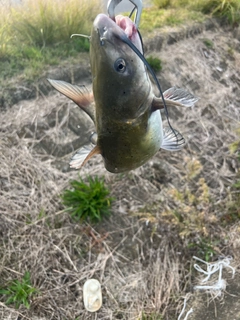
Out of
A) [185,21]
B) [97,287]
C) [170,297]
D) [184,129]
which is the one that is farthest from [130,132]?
[185,21]

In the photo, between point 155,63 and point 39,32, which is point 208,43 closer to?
point 155,63

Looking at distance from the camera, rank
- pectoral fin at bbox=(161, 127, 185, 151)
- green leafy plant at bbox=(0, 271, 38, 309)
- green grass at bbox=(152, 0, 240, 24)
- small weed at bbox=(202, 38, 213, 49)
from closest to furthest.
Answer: pectoral fin at bbox=(161, 127, 185, 151), green leafy plant at bbox=(0, 271, 38, 309), small weed at bbox=(202, 38, 213, 49), green grass at bbox=(152, 0, 240, 24)

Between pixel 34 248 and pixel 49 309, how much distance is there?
463mm

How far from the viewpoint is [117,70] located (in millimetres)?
960

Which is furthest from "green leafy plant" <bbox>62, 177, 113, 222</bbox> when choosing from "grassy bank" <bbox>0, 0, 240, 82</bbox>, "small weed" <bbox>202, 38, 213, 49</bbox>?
"small weed" <bbox>202, 38, 213, 49</bbox>

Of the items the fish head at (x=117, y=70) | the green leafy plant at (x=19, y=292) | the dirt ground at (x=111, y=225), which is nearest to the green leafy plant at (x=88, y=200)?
the dirt ground at (x=111, y=225)

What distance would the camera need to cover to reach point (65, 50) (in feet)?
14.2

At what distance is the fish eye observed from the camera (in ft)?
3.08

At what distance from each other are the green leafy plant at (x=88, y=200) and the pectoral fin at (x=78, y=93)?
2.11 m

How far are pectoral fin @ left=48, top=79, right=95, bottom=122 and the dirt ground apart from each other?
210 cm

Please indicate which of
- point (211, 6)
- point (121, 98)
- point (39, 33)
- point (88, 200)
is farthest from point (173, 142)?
point (211, 6)

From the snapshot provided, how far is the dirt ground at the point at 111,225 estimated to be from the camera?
2.96 m

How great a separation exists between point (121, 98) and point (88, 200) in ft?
7.37

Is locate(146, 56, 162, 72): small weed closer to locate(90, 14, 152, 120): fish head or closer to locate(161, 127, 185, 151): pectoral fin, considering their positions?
locate(161, 127, 185, 151): pectoral fin
